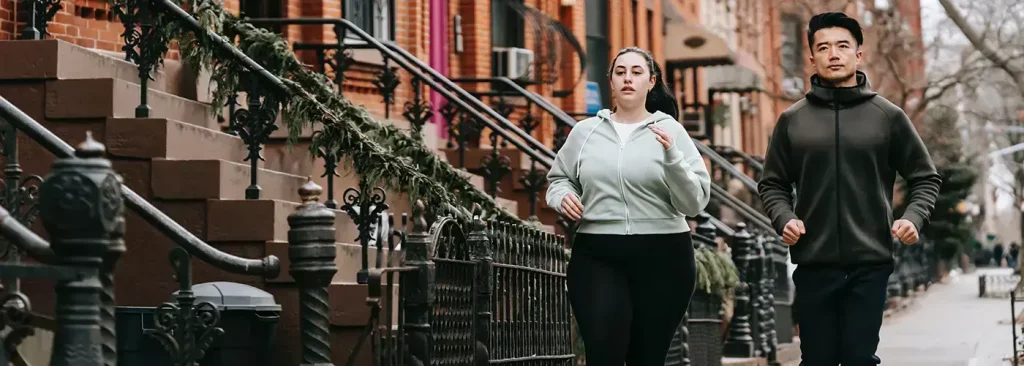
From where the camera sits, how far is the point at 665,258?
670 cm

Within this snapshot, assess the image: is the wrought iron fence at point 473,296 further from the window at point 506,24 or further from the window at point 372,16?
the window at point 506,24

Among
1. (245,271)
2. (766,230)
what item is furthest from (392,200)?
(766,230)

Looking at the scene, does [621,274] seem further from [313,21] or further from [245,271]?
[313,21]

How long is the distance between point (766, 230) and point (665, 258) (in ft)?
47.9

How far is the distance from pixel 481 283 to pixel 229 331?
144 centimetres

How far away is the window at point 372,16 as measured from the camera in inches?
666

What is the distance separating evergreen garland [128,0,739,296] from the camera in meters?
Answer: 10.4

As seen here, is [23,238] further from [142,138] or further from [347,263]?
[347,263]

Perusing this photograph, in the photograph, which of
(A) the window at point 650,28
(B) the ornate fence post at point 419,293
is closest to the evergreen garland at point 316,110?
(B) the ornate fence post at point 419,293

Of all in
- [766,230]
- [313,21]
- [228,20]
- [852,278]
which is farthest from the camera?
[766,230]

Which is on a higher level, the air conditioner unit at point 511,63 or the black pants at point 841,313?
the air conditioner unit at point 511,63

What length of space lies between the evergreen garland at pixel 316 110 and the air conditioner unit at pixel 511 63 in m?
8.61

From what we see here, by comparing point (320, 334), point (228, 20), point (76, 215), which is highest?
point (228, 20)

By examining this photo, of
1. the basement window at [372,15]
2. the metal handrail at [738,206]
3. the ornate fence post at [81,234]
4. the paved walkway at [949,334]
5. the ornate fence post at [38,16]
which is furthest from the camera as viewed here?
the metal handrail at [738,206]
